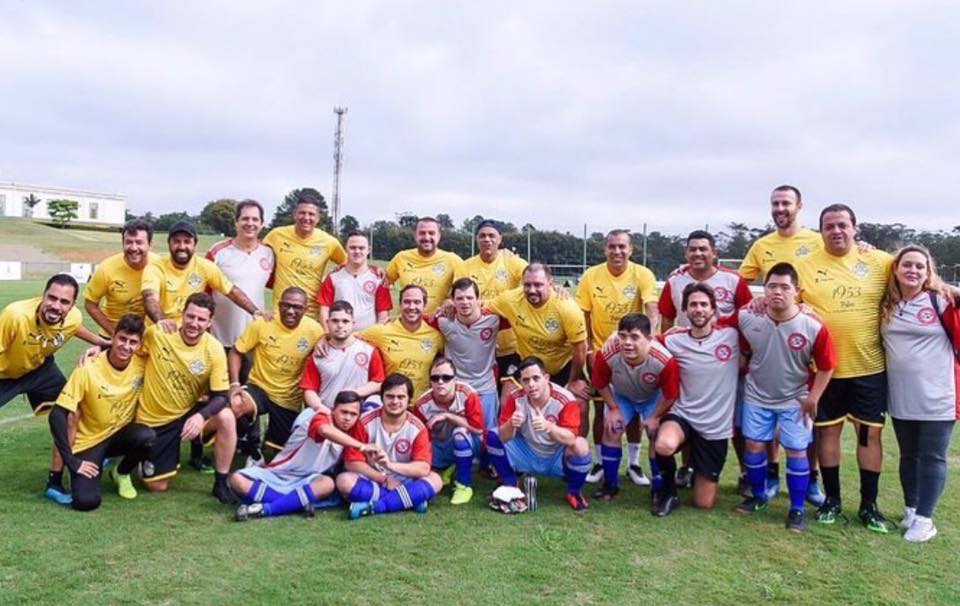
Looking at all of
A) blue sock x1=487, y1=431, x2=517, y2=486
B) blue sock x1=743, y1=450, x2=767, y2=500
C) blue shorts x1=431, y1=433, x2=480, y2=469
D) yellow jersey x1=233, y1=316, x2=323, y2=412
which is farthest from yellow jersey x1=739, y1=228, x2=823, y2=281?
yellow jersey x1=233, y1=316, x2=323, y2=412

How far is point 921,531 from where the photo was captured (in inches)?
164

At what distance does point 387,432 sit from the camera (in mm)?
4691

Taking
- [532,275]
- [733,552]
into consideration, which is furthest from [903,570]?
[532,275]

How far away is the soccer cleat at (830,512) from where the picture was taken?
450 cm

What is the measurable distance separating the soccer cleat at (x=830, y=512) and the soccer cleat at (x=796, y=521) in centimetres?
14

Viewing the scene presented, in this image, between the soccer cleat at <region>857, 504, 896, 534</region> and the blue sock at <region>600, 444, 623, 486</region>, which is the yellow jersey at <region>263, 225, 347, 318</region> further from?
the soccer cleat at <region>857, 504, 896, 534</region>

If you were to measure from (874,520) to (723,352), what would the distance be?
1300 mm

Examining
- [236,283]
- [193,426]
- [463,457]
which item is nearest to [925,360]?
[463,457]

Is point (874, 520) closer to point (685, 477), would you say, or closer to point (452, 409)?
point (685, 477)

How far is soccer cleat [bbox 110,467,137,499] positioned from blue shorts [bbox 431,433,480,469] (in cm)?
198

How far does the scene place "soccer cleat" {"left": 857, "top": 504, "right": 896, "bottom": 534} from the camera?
4.31 metres

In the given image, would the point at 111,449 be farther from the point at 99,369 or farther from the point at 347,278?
the point at 347,278

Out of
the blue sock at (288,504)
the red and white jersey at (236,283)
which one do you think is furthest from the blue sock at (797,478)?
the red and white jersey at (236,283)

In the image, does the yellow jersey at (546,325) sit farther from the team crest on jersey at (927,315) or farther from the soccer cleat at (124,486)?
the soccer cleat at (124,486)
